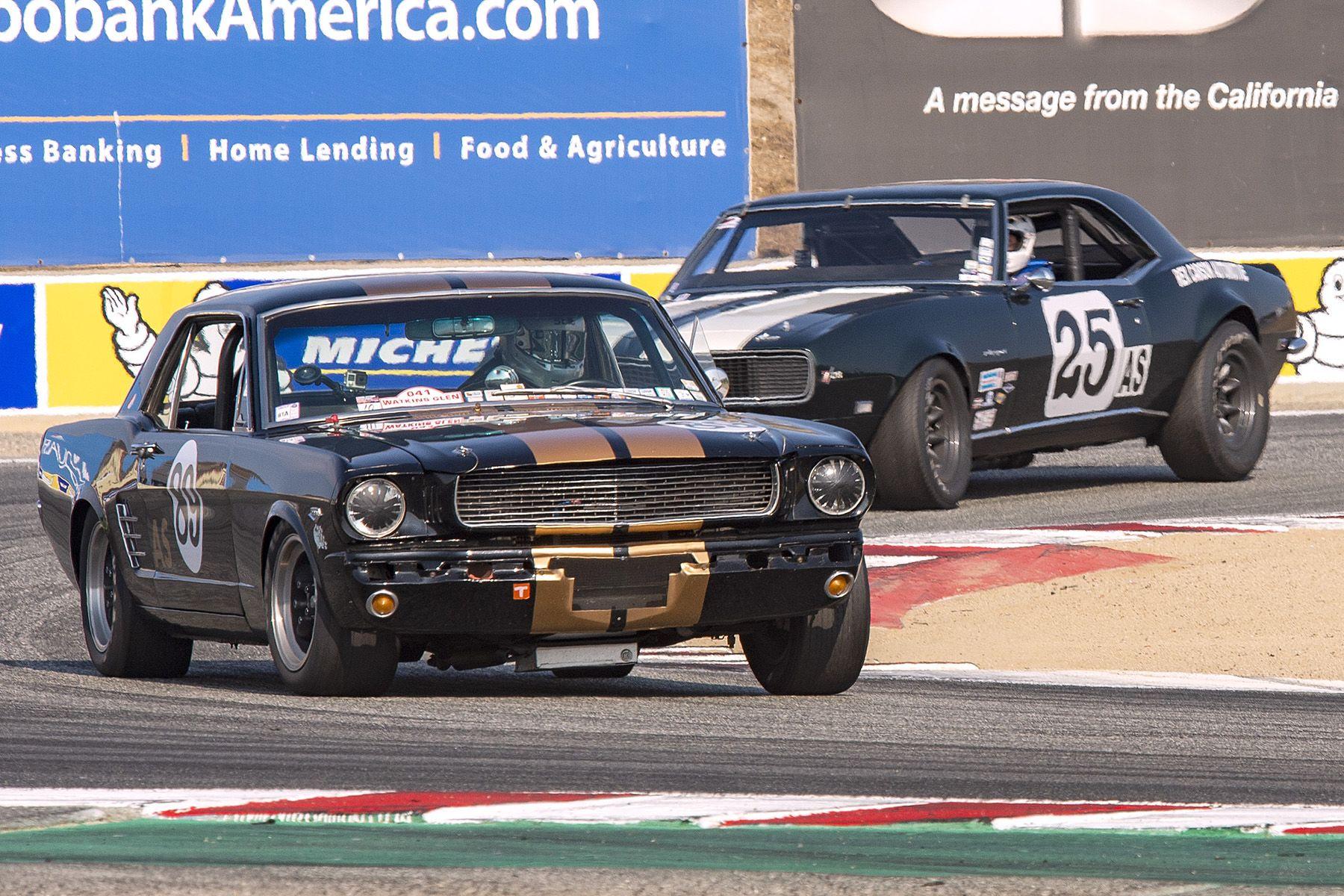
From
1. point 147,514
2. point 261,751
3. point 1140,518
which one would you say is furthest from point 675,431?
point 1140,518

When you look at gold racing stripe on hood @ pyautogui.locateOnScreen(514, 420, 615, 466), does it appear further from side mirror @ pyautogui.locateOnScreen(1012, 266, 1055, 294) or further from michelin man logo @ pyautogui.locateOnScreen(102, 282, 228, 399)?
michelin man logo @ pyautogui.locateOnScreen(102, 282, 228, 399)

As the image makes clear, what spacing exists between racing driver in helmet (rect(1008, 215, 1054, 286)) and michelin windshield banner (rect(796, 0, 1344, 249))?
6615mm

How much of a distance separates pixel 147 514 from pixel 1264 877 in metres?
4.21

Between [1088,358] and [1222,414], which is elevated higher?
[1088,358]

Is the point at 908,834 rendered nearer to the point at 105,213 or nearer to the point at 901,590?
the point at 901,590

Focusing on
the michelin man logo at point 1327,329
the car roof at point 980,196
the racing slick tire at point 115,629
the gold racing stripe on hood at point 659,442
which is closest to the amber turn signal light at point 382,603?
the gold racing stripe on hood at point 659,442

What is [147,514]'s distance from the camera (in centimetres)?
773

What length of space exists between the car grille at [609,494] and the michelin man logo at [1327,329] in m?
12.2

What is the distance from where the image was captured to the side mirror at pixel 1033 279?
12.4m

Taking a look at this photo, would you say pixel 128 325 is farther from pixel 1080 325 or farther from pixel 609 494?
pixel 609 494

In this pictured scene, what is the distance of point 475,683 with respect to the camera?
301 inches

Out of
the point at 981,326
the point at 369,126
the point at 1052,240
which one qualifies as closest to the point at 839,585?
the point at 981,326

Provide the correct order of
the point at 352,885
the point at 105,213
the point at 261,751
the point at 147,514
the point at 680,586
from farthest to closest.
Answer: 1. the point at 105,213
2. the point at 147,514
3. the point at 680,586
4. the point at 261,751
5. the point at 352,885

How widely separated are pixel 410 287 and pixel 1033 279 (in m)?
5.49
